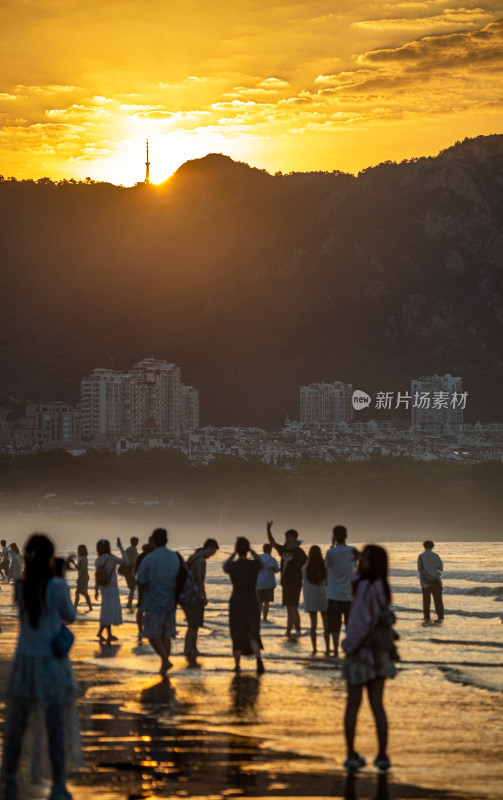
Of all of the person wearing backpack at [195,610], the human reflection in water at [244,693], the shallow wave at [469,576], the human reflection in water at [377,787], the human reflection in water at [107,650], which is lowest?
the human reflection in water at [377,787]

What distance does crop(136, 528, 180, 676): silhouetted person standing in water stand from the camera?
1256 centimetres

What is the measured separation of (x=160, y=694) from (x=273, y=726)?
6.62ft

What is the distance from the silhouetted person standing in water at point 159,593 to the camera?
12.6 meters

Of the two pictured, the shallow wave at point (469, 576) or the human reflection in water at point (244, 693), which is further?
the shallow wave at point (469, 576)

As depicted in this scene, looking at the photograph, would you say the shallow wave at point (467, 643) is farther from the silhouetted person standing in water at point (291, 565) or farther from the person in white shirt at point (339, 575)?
the person in white shirt at point (339, 575)

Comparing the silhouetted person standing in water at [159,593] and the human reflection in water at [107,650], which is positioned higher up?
the silhouetted person standing in water at [159,593]

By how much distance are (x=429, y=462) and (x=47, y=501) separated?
47.2 m

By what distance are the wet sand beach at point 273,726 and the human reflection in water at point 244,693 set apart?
0.7 inches

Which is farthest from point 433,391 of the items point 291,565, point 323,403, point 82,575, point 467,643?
point 291,565

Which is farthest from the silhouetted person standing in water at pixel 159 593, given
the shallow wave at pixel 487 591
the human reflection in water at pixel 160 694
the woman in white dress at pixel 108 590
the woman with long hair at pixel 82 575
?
the shallow wave at pixel 487 591

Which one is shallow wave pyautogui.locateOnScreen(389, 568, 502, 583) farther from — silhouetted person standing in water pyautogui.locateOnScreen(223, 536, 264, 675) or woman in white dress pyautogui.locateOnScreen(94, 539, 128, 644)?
silhouetted person standing in water pyautogui.locateOnScreen(223, 536, 264, 675)

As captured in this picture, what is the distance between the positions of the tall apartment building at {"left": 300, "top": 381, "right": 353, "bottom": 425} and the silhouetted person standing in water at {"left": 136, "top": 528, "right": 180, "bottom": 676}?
168m

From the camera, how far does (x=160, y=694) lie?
1159 cm

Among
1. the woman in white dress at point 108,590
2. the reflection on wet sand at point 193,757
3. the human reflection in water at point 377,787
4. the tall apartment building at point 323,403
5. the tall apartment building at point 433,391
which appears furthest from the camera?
the tall apartment building at point 323,403
